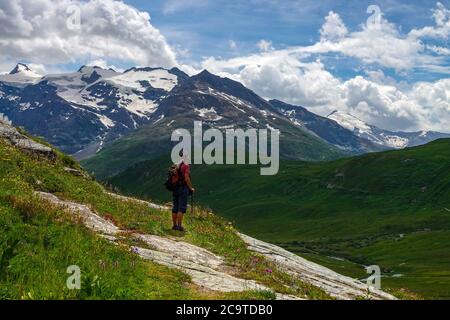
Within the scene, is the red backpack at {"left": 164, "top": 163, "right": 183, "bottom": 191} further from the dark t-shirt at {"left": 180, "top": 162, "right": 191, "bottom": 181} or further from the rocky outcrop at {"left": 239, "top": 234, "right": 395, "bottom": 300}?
the rocky outcrop at {"left": 239, "top": 234, "right": 395, "bottom": 300}

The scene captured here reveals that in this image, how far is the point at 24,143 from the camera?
34094 millimetres

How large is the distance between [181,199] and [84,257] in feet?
31.3

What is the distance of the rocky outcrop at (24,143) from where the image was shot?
33406mm

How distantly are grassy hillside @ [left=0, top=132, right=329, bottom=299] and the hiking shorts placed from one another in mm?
1168

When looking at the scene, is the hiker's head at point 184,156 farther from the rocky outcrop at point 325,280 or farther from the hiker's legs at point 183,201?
the rocky outcrop at point 325,280

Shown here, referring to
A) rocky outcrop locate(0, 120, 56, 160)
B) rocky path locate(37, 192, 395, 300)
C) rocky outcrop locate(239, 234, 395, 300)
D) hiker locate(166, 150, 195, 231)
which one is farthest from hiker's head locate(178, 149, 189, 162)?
rocky outcrop locate(0, 120, 56, 160)

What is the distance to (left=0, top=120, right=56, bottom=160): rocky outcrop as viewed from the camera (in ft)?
110

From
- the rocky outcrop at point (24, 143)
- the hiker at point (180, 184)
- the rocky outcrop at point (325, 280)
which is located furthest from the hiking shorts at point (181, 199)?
the rocky outcrop at point (24, 143)

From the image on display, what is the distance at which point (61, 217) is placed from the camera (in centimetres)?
1819

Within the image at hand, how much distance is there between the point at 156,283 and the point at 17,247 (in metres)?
4.10

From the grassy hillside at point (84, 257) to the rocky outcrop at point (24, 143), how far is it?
270 inches
